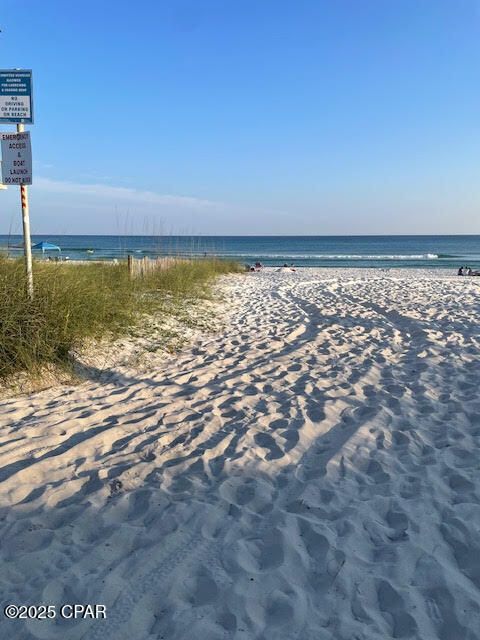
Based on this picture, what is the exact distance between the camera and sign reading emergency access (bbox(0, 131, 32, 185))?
5254 mm

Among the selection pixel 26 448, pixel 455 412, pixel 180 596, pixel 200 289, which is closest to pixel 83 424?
pixel 26 448

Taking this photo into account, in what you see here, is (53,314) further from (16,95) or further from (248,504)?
(248,504)

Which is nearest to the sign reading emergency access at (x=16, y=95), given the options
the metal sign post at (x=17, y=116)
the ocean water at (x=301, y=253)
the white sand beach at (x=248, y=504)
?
the metal sign post at (x=17, y=116)

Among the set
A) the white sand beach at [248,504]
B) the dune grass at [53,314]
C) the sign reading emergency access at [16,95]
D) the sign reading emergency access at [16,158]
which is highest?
the sign reading emergency access at [16,95]

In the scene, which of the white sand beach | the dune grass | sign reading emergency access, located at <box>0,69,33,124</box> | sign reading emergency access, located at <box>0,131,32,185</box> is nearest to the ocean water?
the dune grass

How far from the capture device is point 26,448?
3432mm

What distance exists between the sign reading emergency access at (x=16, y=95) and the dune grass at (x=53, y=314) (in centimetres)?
162

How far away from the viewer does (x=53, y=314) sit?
537 cm

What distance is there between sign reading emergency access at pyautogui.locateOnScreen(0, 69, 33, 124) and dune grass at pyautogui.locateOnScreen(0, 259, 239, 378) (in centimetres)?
162

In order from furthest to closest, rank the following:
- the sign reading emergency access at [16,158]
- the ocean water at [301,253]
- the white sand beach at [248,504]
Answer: the ocean water at [301,253]
the sign reading emergency access at [16,158]
the white sand beach at [248,504]

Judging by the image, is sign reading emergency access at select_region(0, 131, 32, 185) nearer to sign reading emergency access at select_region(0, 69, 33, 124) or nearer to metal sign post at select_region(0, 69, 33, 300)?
metal sign post at select_region(0, 69, 33, 300)

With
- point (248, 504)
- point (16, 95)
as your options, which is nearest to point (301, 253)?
point (16, 95)

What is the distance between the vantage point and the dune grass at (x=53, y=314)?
15.7 feet

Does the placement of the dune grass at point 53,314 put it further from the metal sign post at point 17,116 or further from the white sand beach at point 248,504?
the white sand beach at point 248,504
